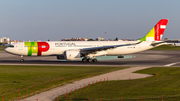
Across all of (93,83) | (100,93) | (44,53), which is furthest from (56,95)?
(44,53)

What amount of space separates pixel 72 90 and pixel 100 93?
2903 mm

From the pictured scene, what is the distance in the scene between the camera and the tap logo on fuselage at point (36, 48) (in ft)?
158

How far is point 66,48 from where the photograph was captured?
163 ft

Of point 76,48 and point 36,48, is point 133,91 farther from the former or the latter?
point 36,48

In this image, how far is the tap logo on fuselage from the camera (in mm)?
48094

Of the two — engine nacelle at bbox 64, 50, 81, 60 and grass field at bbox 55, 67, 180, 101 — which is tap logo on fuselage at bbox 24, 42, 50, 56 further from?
grass field at bbox 55, 67, 180, 101

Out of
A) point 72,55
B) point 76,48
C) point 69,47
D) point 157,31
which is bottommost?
point 72,55

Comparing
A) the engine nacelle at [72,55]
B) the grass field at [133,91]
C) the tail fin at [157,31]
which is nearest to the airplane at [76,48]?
the engine nacelle at [72,55]

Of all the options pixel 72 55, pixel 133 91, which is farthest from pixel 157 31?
pixel 133 91

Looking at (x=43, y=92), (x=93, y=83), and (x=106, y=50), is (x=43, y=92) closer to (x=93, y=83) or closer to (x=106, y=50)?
(x=93, y=83)

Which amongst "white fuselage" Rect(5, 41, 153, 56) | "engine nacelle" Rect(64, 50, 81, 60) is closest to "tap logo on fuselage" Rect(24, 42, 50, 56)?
"white fuselage" Rect(5, 41, 153, 56)

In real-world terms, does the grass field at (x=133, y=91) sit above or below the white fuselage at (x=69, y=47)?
below

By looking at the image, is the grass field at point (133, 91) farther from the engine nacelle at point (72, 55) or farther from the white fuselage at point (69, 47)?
the white fuselage at point (69, 47)

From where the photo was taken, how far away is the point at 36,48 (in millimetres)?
48156
